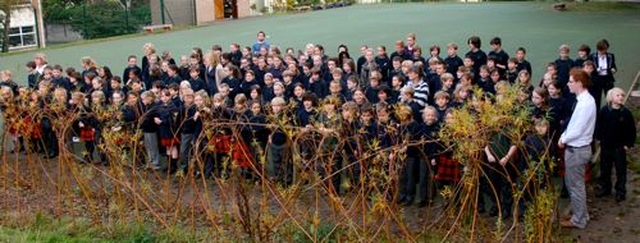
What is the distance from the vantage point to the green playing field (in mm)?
20050

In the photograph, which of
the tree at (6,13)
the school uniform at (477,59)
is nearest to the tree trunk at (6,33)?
the tree at (6,13)

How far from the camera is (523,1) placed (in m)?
41.4

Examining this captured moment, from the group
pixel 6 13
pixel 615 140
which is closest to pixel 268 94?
pixel 615 140

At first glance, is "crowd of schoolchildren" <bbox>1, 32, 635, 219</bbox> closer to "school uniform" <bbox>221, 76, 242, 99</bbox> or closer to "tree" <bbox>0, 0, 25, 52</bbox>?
"school uniform" <bbox>221, 76, 242, 99</bbox>

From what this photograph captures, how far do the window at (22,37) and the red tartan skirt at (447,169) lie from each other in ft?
110

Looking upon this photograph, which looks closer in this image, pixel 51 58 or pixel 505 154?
pixel 505 154

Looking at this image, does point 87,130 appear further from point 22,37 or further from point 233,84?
point 22,37

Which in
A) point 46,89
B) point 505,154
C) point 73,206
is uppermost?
point 46,89

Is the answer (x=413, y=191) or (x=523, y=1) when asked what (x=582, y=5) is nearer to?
(x=523, y=1)

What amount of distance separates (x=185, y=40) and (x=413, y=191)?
1957cm

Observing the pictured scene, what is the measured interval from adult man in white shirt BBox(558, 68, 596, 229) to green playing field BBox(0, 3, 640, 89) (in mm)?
7781

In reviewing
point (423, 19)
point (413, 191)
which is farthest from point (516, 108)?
point (423, 19)

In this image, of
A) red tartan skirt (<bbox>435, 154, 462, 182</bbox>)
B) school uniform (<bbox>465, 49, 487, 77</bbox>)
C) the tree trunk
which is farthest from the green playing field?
the tree trunk

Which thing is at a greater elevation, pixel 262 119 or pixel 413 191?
pixel 262 119
